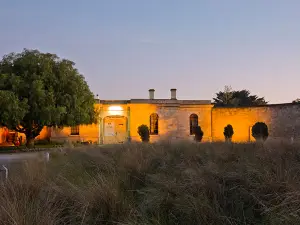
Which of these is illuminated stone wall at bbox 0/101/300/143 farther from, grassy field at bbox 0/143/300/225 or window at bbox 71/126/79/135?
grassy field at bbox 0/143/300/225

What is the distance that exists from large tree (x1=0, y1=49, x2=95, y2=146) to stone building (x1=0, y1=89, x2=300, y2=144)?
3.81 meters

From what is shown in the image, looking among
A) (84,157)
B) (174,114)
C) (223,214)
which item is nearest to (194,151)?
(84,157)

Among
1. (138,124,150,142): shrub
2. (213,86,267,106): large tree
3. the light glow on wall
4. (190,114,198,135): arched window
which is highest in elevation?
(213,86,267,106): large tree

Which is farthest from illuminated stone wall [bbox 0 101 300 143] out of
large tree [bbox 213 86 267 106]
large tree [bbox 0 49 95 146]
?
large tree [bbox 213 86 267 106]

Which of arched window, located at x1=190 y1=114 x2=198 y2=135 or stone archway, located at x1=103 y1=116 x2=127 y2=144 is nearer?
stone archway, located at x1=103 y1=116 x2=127 y2=144

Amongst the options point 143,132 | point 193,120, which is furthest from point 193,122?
point 143,132

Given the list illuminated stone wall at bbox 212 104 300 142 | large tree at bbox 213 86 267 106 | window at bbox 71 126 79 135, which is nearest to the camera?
illuminated stone wall at bbox 212 104 300 142

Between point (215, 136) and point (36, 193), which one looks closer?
point (36, 193)

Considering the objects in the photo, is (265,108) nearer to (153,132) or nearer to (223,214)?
(153,132)

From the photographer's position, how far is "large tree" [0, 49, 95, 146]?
19.1 metres

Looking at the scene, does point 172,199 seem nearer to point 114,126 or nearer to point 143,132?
point 143,132

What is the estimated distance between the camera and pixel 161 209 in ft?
13.6

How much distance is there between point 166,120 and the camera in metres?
27.1

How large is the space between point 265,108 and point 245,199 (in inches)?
944
